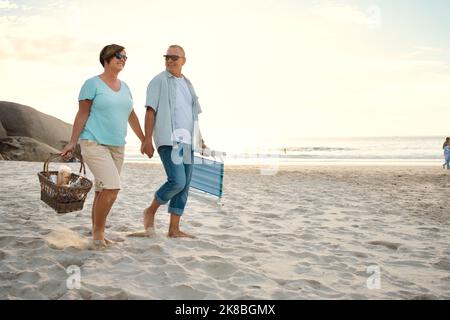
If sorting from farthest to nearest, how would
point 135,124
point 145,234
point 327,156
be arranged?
1. point 327,156
2. point 145,234
3. point 135,124

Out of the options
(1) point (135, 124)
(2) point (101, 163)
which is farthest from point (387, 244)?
(2) point (101, 163)

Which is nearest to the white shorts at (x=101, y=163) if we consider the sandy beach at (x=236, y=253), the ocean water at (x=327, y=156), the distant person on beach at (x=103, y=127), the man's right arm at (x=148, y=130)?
the distant person on beach at (x=103, y=127)

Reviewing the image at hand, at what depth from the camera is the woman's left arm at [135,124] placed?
4.41 m

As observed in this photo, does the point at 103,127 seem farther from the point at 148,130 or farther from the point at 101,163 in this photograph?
the point at 148,130

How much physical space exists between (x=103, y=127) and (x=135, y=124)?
22.1 inches

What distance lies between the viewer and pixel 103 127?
12.8ft

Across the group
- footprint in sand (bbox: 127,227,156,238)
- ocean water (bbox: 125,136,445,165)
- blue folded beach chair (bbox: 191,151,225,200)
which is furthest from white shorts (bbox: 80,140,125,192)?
ocean water (bbox: 125,136,445,165)

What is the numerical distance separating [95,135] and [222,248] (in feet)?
5.61

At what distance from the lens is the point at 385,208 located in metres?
7.30

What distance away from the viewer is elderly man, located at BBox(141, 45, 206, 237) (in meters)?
4.31

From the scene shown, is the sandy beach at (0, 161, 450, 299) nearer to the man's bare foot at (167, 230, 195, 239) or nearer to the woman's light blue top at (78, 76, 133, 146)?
the man's bare foot at (167, 230, 195, 239)
